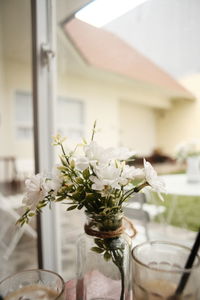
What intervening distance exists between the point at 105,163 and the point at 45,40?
2.77ft

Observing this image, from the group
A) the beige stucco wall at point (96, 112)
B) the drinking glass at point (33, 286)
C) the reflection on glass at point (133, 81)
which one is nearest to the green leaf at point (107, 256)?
the drinking glass at point (33, 286)

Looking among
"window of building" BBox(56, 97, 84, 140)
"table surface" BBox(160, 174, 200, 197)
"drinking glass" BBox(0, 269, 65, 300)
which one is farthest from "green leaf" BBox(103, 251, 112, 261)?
"window of building" BBox(56, 97, 84, 140)

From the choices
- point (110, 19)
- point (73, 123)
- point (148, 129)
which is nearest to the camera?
point (110, 19)

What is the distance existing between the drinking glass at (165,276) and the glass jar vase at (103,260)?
39 millimetres

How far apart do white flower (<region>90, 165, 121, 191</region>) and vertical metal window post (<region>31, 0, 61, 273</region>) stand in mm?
691

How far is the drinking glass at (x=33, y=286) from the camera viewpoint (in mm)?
523

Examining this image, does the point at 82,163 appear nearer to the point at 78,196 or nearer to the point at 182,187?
the point at 78,196

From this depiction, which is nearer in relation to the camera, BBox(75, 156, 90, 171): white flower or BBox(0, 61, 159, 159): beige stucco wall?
BBox(75, 156, 90, 171): white flower

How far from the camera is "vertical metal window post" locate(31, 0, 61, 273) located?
3.50 ft

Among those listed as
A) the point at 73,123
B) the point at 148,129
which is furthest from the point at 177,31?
the point at 148,129

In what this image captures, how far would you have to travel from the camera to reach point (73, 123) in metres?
5.89

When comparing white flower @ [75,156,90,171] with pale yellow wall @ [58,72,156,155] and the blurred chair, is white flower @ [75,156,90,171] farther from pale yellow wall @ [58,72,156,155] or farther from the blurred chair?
pale yellow wall @ [58,72,156,155]

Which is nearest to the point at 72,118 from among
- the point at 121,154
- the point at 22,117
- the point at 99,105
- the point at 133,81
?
the point at 99,105

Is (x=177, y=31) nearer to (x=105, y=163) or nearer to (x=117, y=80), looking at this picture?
(x=105, y=163)
